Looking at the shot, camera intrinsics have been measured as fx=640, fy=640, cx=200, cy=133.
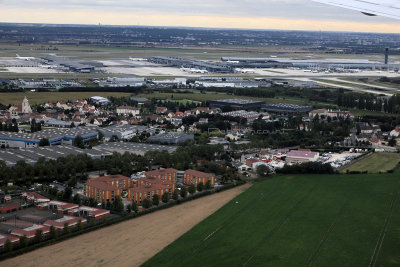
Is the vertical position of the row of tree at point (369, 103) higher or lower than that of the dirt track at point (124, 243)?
higher

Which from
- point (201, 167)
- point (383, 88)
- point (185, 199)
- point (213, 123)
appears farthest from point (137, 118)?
point (383, 88)

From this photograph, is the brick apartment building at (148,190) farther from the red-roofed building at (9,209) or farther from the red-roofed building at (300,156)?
the red-roofed building at (300,156)

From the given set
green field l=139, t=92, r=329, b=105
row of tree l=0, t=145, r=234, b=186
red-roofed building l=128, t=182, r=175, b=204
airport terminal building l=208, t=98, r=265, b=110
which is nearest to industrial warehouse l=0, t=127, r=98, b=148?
row of tree l=0, t=145, r=234, b=186

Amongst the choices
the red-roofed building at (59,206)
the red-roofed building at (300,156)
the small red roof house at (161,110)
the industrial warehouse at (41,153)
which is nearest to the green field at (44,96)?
the small red roof house at (161,110)

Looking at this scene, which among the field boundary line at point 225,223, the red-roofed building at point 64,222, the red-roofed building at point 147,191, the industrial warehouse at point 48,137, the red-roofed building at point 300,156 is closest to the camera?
the field boundary line at point 225,223

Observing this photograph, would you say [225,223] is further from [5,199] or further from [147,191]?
[5,199]

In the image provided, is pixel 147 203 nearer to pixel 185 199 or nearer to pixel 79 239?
pixel 185 199

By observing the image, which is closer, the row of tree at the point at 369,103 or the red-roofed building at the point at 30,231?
the red-roofed building at the point at 30,231
